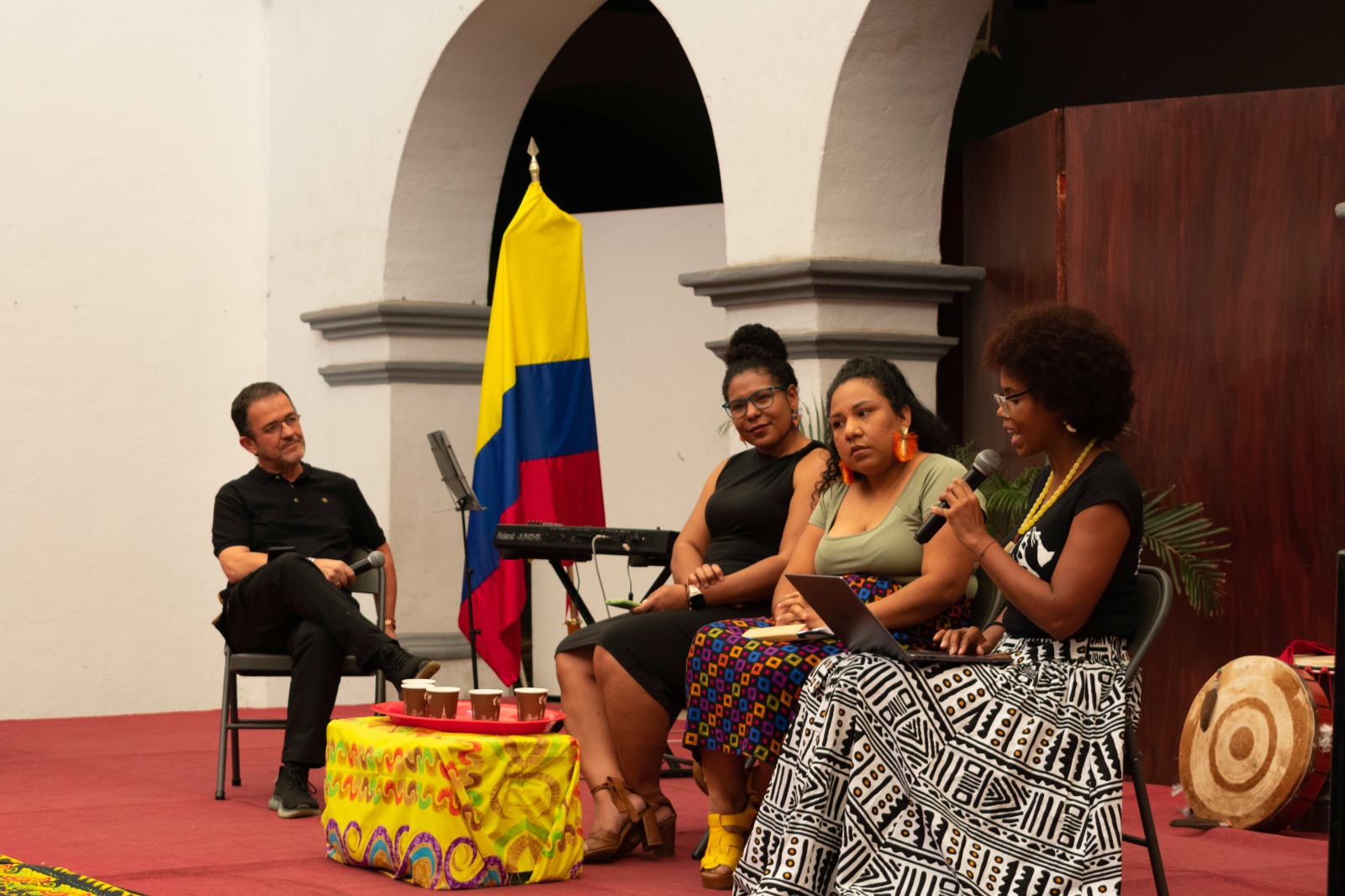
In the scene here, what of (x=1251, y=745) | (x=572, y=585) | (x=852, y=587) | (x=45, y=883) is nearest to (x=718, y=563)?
(x=852, y=587)

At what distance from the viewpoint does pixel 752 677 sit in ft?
12.1

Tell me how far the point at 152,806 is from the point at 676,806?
147 cm

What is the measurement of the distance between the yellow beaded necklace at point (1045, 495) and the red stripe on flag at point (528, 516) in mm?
2527

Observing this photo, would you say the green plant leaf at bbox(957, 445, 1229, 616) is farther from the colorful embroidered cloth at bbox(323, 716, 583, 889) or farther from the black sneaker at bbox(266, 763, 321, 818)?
the black sneaker at bbox(266, 763, 321, 818)

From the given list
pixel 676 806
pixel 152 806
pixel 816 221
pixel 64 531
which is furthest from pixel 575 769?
pixel 64 531

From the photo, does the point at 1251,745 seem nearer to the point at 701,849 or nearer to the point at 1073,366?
the point at 701,849

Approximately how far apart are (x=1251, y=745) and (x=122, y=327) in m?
5.07

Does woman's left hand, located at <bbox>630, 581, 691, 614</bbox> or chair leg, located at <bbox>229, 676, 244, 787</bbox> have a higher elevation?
woman's left hand, located at <bbox>630, 581, 691, 614</bbox>

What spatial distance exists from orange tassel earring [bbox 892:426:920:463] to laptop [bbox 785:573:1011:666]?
57 centimetres

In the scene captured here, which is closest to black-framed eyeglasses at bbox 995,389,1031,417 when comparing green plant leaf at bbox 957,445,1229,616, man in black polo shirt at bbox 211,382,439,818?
green plant leaf at bbox 957,445,1229,616

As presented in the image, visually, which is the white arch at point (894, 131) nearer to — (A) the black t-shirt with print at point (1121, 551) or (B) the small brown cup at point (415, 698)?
(B) the small brown cup at point (415, 698)

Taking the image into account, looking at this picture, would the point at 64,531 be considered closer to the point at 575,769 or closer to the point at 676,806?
the point at 676,806

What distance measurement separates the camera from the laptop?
324 centimetres

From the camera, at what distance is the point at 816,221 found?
545 centimetres
